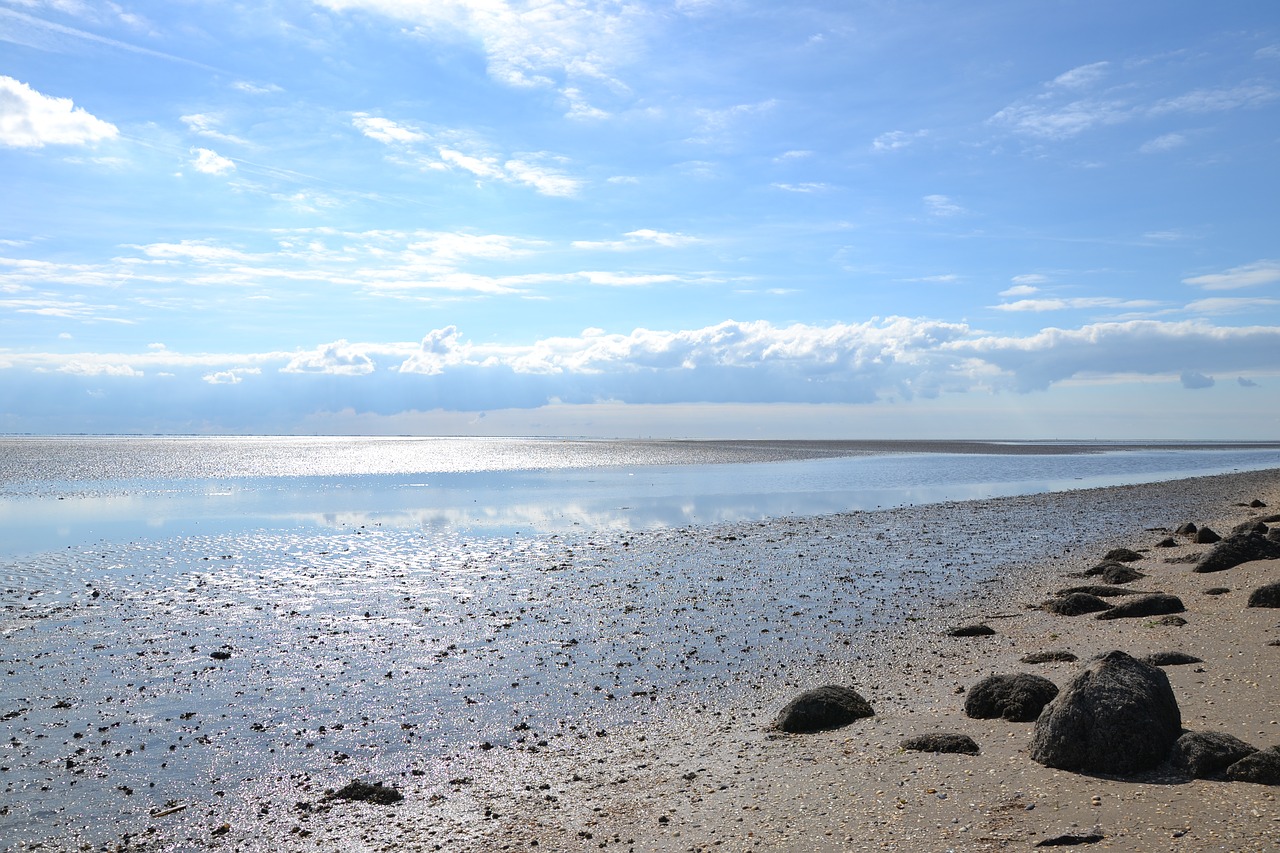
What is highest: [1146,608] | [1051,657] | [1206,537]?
[1206,537]

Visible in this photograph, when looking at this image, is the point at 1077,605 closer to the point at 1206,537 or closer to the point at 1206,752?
the point at 1206,752

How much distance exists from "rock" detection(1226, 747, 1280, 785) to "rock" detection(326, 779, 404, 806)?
9.88 m

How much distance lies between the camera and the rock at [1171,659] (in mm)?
15047

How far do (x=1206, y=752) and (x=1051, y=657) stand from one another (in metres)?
6.43

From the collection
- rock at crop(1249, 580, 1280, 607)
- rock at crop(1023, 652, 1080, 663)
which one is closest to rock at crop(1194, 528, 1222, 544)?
rock at crop(1249, 580, 1280, 607)

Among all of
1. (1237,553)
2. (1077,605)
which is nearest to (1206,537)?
(1237,553)

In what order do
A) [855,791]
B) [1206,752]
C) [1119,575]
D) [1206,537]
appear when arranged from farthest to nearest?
[1206,537] → [1119,575] → [855,791] → [1206,752]

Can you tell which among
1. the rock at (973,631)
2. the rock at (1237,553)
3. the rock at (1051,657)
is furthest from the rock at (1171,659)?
the rock at (1237,553)

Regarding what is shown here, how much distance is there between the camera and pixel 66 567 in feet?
93.7

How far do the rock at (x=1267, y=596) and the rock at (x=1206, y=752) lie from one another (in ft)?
35.0

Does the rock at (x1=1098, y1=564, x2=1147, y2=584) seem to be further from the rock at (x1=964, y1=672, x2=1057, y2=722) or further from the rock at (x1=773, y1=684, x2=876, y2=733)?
the rock at (x1=773, y1=684, x2=876, y2=733)

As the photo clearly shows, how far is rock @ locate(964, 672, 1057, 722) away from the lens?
1267 cm

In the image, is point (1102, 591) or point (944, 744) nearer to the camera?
point (944, 744)

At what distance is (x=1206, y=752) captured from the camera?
10.1 meters
